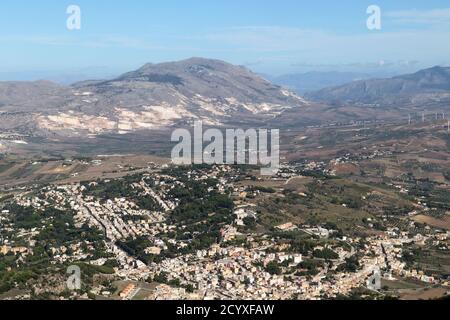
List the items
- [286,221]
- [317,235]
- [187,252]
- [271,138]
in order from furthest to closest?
[271,138], [286,221], [317,235], [187,252]

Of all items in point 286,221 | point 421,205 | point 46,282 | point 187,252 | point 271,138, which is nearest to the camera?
point 46,282

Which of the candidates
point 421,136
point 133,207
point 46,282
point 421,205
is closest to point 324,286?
point 46,282
